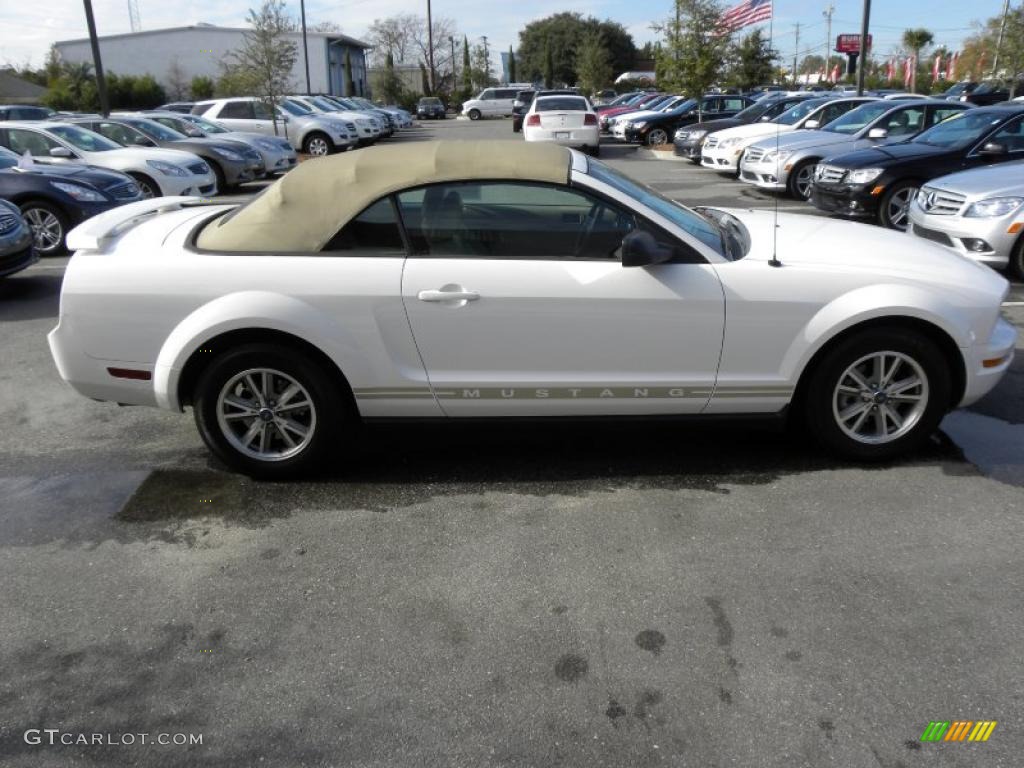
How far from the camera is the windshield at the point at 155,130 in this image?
15945 mm

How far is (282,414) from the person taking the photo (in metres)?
4.08

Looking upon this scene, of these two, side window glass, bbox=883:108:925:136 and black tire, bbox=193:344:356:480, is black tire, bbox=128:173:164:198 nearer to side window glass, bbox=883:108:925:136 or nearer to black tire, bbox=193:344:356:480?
black tire, bbox=193:344:356:480

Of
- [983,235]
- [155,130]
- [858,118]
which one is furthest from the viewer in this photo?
[155,130]

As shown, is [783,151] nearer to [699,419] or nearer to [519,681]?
[699,419]

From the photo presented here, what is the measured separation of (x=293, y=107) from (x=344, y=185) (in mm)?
22934

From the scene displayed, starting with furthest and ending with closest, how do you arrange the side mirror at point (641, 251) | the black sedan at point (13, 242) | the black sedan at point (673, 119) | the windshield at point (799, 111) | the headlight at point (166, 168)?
the black sedan at point (673, 119) < the windshield at point (799, 111) < the headlight at point (166, 168) < the black sedan at point (13, 242) < the side mirror at point (641, 251)

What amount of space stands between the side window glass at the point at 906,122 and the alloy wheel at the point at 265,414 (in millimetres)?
11991

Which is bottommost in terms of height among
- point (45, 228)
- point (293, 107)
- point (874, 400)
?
point (874, 400)

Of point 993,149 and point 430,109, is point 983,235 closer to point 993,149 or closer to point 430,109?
point 993,149

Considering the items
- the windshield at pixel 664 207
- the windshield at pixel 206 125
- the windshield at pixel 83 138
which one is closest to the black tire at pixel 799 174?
the windshield at pixel 664 207

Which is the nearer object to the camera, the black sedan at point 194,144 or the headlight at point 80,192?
the headlight at point 80,192

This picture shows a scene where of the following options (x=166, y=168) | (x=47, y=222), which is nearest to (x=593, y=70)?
(x=166, y=168)

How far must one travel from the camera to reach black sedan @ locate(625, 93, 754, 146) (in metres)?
24.9

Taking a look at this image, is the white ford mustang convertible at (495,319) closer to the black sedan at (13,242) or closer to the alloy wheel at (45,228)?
the black sedan at (13,242)
